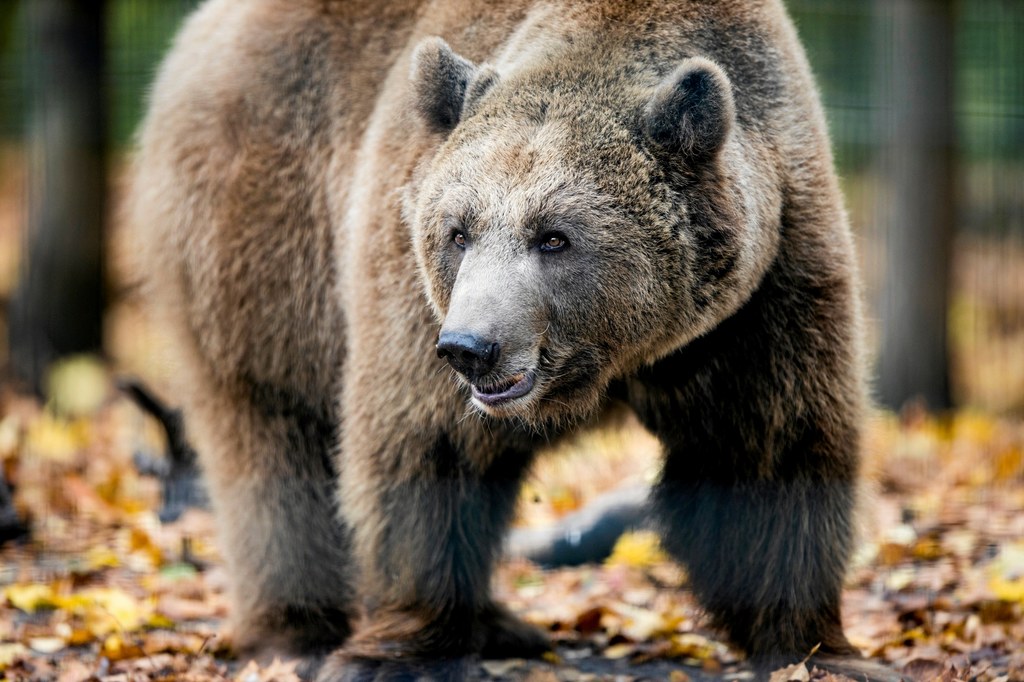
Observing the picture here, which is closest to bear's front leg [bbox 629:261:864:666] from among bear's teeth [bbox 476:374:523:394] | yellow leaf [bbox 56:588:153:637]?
bear's teeth [bbox 476:374:523:394]

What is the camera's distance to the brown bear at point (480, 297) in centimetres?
400

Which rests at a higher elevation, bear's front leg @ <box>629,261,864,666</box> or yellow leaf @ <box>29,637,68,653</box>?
bear's front leg @ <box>629,261,864,666</box>

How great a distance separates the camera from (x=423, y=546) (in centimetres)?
469

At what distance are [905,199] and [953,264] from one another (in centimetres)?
79

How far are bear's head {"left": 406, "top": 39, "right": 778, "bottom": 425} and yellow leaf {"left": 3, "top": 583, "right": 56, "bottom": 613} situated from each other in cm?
267

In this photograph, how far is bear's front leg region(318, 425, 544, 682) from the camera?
4.64m

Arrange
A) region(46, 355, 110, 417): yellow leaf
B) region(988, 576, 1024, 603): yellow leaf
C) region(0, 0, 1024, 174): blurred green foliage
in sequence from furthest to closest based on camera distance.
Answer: region(0, 0, 1024, 174): blurred green foliage → region(46, 355, 110, 417): yellow leaf → region(988, 576, 1024, 603): yellow leaf

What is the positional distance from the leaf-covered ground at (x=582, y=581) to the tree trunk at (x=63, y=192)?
2442 millimetres

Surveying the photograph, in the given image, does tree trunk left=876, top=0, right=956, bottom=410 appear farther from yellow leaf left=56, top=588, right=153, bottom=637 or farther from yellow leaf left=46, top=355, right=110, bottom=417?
yellow leaf left=56, top=588, right=153, bottom=637

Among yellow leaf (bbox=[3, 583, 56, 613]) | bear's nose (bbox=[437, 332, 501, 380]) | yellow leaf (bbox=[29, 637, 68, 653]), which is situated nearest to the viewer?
bear's nose (bbox=[437, 332, 501, 380])

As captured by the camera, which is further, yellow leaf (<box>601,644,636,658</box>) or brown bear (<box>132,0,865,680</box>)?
yellow leaf (<box>601,644,636,658</box>)

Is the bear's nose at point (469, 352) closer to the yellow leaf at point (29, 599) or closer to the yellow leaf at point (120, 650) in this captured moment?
the yellow leaf at point (120, 650)

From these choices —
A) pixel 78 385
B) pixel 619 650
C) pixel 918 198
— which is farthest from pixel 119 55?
pixel 619 650

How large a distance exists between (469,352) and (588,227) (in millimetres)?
597
